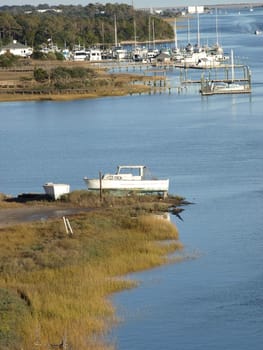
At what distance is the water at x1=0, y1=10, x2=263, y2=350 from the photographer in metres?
20.1

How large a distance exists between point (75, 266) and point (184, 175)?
52.6 feet

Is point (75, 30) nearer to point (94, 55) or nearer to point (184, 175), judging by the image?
point (94, 55)

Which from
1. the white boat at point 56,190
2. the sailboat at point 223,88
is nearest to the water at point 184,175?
the sailboat at point 223,88

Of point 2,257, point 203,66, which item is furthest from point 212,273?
point 203,66

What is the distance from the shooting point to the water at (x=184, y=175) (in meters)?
20.1

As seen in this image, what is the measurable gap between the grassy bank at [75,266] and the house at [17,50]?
241 feet

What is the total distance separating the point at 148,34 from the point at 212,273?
12228 centimetres

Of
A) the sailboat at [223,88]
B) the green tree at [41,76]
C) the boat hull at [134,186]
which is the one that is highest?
the boat hull at [134,186]

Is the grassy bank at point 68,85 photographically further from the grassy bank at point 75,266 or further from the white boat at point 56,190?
the grassy bank at point 75,266

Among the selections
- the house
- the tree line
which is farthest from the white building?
the tree line

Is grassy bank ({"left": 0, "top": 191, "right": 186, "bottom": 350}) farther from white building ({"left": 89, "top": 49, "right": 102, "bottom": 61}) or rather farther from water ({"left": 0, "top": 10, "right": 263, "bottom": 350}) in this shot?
white building ({"left": 89, "top": 49, "right": 102, "bottom": 61})

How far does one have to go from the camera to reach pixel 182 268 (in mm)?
23984

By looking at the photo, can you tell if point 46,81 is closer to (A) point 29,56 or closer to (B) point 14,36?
(A) point 29,56

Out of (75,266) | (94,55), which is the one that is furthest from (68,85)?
(75,266)
